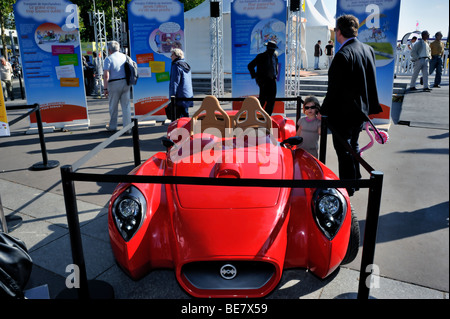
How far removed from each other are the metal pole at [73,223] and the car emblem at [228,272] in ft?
3.18

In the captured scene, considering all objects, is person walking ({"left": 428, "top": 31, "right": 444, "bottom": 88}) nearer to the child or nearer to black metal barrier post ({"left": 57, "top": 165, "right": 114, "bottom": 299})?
the child

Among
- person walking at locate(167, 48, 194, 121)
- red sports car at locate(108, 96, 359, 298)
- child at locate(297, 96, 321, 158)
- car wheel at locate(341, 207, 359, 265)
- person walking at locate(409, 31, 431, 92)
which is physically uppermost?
person walking at locate(409, 31, 431, 92)

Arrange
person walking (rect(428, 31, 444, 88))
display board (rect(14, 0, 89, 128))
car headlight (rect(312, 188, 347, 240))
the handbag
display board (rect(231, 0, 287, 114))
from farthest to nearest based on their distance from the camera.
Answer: person walking (rect(428, 31, 444, 88)), display board (rect(231, 0, 287, 114)), display board (rect(14, 0, 89, 128)), car headlight (rect(312, 188, 347, 240)), the handbag

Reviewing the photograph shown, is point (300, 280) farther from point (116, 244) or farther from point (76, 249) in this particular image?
point (76, 249)

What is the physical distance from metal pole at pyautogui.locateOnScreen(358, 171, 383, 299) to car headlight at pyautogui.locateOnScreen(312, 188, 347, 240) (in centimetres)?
37

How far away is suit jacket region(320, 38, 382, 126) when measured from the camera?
13.5 feet

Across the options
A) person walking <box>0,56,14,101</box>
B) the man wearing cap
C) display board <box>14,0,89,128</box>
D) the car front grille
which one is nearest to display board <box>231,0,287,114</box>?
the man wearing cap

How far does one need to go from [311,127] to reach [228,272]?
9.33 ft

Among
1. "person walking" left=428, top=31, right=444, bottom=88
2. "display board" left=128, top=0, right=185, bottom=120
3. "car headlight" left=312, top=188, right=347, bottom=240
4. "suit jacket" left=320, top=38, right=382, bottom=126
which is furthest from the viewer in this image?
"person walking" left=428, top=31, right=444, bottom=88

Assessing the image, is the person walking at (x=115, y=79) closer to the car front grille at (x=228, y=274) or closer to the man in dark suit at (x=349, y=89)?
the man in dark suit at (x=349, y=89)

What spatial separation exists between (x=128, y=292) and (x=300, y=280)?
1.36 m

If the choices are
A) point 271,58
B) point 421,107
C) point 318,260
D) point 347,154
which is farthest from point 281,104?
point 318,260

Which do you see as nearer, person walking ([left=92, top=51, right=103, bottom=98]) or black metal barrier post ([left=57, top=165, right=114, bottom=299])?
black metal barrier post ([left=57, top=165, right=114, bottom=299])

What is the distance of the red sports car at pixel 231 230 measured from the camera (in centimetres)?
239
